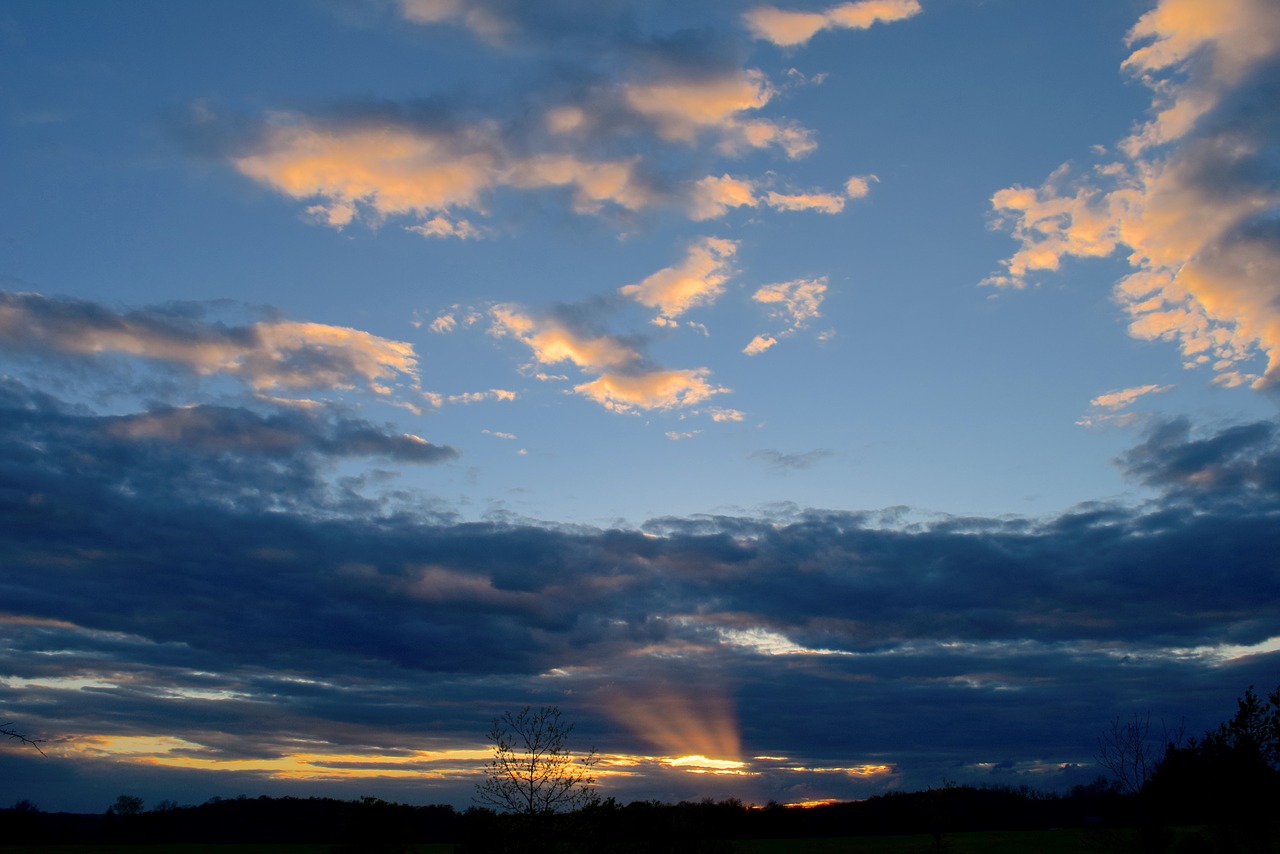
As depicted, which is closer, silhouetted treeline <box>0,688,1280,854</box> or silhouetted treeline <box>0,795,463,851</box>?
silhouetted treeline <box>0,688,1280,854</box>

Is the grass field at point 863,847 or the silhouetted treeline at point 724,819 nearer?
the grass field at point 863,847

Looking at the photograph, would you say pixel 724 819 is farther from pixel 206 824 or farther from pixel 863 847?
pixel 206 824

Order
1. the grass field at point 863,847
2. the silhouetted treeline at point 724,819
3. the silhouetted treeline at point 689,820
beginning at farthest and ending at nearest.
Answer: the silhouetted treeline at point 724,819, the grass field at point 863,847, the silhouetted treeline at point 689,820

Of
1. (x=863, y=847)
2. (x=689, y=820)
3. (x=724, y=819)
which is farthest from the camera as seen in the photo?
(x=724, y=819)

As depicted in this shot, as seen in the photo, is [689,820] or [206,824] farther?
[206,824]

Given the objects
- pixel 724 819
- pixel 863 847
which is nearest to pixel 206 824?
pixel 724 819

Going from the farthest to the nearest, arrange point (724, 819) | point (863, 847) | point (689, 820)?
point (724, 819) < point (863, 847) < point (689, 820)

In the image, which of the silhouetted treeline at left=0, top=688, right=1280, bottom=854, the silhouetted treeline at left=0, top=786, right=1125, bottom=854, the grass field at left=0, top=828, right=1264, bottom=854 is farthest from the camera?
the silhouetted treeline at left=0, top=786, right=1125, bottom=854

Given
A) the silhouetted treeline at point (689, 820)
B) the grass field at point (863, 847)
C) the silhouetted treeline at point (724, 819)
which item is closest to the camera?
the silhouetted treeline at point (689, 820)

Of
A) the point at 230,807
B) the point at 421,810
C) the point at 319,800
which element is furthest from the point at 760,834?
the point at 230,807

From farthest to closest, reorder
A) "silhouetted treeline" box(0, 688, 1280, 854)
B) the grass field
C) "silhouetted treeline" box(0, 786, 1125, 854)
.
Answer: "silhouetted treeline" box(0, 786, 1125, 854) → the grass field → "silhouetted treeline" box(0, 688, 1280, 854)

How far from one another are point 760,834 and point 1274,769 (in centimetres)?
12356

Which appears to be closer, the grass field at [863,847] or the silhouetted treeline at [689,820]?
the silhouetted treeline at [689,820]

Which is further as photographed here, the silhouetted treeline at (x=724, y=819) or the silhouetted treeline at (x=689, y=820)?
the silhouetted treeline at (x=724, y=819)
